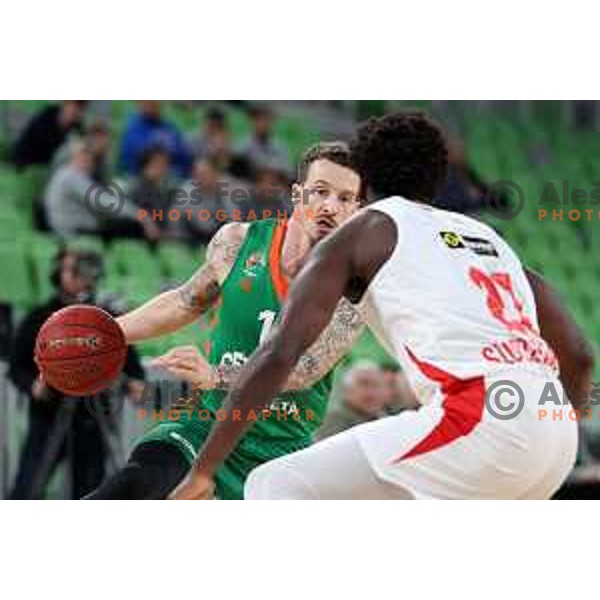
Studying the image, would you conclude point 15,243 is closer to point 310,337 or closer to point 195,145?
point 195,145

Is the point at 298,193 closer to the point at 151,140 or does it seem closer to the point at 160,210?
the point at 160,210

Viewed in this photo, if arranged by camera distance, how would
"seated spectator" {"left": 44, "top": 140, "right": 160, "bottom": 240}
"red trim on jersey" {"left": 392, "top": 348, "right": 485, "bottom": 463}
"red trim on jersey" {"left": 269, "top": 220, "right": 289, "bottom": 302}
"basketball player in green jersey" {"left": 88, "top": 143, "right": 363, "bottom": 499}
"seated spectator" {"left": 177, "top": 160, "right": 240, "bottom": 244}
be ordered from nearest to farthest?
"red trim on jersey" {"left": 392, "top": 348, "right": 485, "bottom": 463} < "basketball player in green jersey" {"left": 88, "top": 143, "right": 363, "bottom": 499} < "red trim on jersey" {"left": 269, "top": 220, "right": 289, "bottom": 302} < "seated spectator" {"left": 177, "top": 160, "right": 240, "bottom": 244} < "seated spectator" {"left": 44, "top": 140, "right": 160, "bottom": 240}

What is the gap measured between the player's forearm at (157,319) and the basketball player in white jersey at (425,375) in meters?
2.04

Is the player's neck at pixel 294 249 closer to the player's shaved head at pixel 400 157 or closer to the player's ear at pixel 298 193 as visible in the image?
the player's ear at pixel 298 193

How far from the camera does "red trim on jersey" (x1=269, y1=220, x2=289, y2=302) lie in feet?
23.5

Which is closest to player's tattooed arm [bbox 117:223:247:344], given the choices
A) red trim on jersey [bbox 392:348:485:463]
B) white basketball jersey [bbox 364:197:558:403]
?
white basketball jersey [bbox 364:197:558:403]

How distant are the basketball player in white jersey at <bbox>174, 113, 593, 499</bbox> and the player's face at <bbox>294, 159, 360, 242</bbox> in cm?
187

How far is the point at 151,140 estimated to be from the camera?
43.3ft

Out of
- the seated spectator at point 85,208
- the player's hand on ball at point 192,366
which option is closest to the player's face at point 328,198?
the player's hand on ball at point 192,366

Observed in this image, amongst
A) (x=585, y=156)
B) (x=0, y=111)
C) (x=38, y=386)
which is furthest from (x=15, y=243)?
(x=585, y=156)

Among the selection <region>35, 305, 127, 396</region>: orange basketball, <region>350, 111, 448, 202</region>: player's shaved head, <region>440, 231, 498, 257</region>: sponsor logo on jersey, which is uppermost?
<region>350, 111, 448, 202</region>: player's shaved head

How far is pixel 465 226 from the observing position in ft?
17.8

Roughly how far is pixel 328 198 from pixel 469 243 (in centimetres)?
193

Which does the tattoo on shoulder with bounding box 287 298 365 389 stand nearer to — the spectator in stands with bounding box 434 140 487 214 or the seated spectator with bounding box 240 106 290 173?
the spectator in stands with bounding box 434 140 487 214
